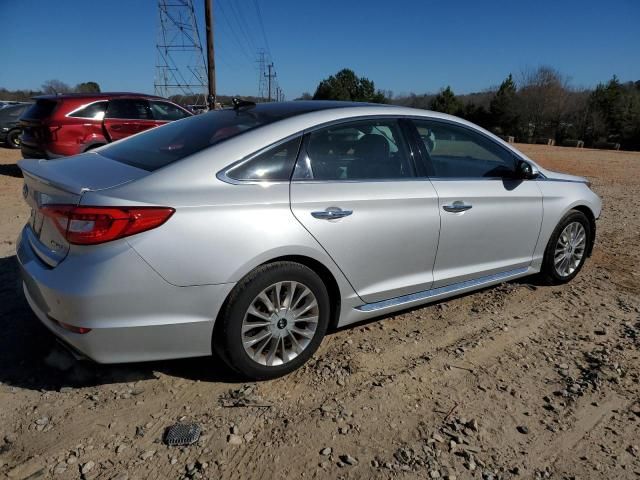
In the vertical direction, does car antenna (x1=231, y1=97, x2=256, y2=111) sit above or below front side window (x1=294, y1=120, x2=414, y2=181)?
above

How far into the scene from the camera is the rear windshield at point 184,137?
9.62 feet

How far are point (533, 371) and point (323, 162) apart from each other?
188 cm


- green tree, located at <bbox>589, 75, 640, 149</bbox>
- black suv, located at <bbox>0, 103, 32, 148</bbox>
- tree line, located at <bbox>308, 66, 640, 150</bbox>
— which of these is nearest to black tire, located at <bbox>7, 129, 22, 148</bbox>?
black suv, located at <bbox>0, 103, 32, 148</bbox>

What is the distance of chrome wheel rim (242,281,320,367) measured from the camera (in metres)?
2.83

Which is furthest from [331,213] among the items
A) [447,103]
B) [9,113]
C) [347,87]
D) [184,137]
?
[347,87]

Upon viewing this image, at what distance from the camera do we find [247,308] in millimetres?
2752

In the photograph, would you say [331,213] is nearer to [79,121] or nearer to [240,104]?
[240,104]

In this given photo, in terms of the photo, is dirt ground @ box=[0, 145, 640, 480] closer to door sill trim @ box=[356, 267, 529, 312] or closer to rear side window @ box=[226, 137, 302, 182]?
door sill trim @ box=[356, 267, 529, 312]

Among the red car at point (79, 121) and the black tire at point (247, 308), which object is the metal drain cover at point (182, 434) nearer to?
the black tire at point (247, 308)

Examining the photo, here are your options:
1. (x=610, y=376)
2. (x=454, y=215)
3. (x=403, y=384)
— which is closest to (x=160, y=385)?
(x=403, y=384)

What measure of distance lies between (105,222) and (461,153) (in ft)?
9.01

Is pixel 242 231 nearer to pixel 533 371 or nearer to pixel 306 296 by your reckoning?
pixel 306 296

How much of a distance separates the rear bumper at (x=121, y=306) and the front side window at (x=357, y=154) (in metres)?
0.98

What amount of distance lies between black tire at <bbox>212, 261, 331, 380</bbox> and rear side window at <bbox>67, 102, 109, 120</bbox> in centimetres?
803
